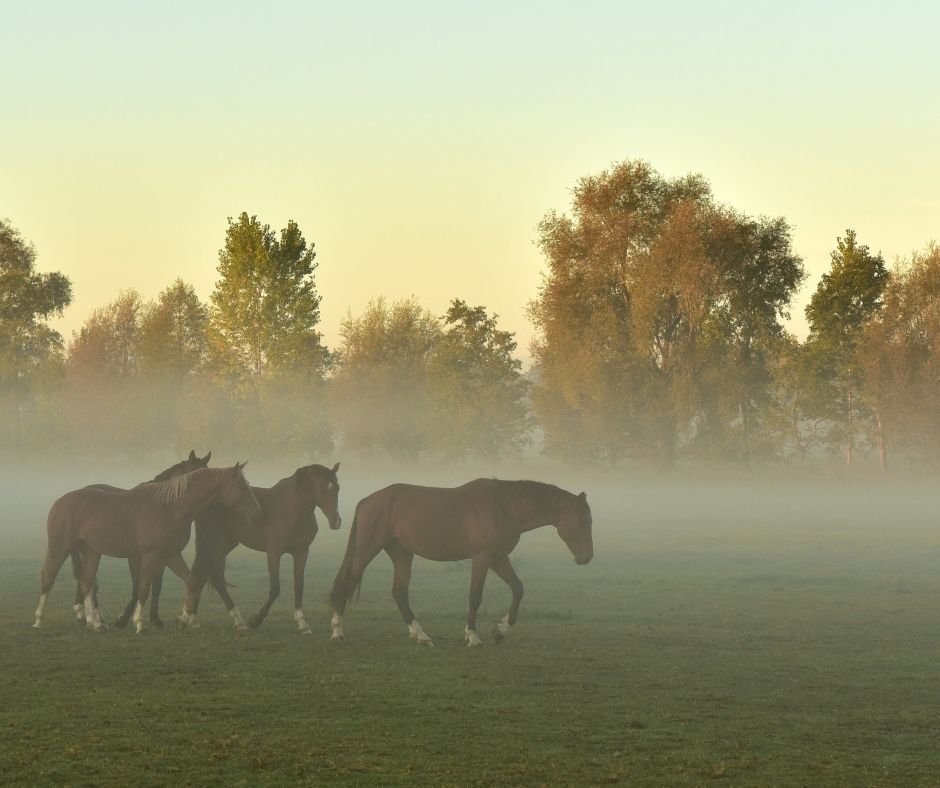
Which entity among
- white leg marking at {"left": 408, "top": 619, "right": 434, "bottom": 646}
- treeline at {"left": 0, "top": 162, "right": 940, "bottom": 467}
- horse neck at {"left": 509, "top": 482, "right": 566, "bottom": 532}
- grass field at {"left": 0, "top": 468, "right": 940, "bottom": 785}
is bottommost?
grass field at {"left": 0, "top": 468, "right": 940, "bottom": 785}

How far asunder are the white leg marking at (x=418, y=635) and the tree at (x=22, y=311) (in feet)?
201

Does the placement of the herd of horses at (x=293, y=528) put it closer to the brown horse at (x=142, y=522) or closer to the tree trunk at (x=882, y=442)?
the brown horse at (x=142, y=522)

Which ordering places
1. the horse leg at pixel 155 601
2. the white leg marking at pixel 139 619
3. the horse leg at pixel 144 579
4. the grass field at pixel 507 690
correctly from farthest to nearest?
the horse leg at pixel 155 601
the white leg marking at pixel 139 619
the horse leg at pixel 144 579
the grass field at pixel 507 690

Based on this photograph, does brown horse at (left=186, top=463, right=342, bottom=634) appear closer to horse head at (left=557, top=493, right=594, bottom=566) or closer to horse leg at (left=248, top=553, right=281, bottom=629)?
horse leg at (left=248, top=553, right=281, bottom=629)

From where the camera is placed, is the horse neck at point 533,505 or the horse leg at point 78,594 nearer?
the horse neck at point 533,505

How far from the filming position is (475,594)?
1669 cm

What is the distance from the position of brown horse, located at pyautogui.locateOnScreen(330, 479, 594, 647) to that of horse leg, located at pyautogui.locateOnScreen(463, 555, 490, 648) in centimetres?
1

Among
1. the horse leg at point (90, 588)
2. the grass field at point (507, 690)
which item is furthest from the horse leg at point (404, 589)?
the horse leg at point (90, 588)

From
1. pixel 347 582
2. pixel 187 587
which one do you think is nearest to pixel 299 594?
pixel 347 582

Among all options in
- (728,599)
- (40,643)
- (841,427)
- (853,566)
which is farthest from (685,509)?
(40,643)

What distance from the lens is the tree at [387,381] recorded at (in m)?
84.9

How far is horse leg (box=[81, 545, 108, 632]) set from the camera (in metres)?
17.4

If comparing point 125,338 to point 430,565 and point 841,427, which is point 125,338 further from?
point 430,565

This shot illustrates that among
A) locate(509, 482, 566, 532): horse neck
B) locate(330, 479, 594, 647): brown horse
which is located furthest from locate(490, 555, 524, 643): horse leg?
locate(509, 482, 566, 532): horse neck
